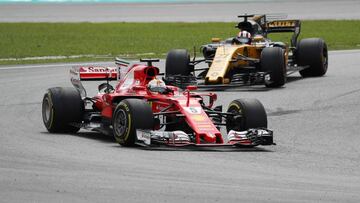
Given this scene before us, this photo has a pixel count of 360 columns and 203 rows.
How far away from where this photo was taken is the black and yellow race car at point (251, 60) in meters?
22.0

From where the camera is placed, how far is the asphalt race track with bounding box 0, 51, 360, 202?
942cm

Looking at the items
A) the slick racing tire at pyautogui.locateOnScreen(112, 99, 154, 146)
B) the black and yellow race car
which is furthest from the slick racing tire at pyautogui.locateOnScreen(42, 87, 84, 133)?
the black and yellow race car

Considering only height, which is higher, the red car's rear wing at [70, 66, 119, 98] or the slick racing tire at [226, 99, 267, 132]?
the red car's rear wing at [70, 66, 119, 98]

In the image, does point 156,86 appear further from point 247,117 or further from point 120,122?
point 247,117

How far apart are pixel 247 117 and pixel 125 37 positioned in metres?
32.6

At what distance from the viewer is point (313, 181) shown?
34.0ft

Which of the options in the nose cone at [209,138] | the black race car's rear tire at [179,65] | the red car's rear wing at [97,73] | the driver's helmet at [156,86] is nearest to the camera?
the nose cone at [209,138]

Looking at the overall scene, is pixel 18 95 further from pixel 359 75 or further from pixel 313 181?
pixel 313 181

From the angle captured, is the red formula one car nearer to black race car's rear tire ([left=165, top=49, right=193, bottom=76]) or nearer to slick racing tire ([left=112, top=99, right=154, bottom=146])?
slick racing tire ([left=112, top=99, right=154, bottom=146])

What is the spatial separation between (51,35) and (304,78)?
2413 cm

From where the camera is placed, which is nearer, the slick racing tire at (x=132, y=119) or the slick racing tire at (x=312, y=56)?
the slick racing tire at (x=132, y=119)

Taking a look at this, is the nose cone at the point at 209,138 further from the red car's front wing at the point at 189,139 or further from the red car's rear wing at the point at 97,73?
the red car's rear wing at the point at 97,73

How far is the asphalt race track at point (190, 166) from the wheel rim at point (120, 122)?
22cm

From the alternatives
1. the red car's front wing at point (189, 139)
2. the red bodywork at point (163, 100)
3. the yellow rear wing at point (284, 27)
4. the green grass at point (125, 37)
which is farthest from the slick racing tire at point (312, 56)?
the red car's front wing at point (189, 139)
